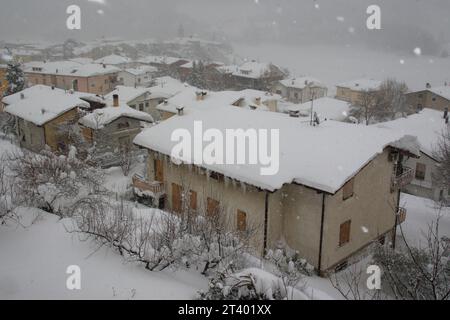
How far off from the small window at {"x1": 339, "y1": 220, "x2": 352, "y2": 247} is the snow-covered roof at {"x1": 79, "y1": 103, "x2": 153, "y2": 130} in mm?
22179

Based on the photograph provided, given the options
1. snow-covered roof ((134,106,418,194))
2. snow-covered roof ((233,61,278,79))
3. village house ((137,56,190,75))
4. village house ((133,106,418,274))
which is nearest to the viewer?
snow-covered roof ((134,106,418,194))

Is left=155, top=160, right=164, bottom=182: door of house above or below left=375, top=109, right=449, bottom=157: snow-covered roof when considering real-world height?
above

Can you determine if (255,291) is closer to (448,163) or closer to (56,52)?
(448,163)

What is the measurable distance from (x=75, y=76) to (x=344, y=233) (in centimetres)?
6541

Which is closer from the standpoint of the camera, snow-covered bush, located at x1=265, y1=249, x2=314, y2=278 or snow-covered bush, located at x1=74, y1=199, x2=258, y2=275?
snow-covered bush, located at x1=74, y1=199, x2=258, y2=275

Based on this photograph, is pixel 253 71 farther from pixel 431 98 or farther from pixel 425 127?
pixel 425 127

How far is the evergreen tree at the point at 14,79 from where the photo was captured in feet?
167

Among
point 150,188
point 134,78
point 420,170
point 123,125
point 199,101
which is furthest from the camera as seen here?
point 134,78

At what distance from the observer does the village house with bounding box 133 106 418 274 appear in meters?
16.2

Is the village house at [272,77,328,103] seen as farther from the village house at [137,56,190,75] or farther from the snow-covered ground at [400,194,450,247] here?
the snow-covered ground at [400,194,450,247]

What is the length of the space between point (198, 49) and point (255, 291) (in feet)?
618

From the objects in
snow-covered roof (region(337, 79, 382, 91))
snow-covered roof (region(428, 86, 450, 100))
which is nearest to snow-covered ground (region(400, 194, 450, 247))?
snow-covered roof (region(428, 86, 450, 100))

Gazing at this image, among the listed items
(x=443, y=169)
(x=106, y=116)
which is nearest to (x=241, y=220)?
(x=443, y=169)

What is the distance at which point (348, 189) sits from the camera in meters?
17.2
